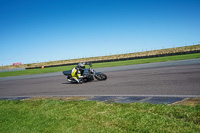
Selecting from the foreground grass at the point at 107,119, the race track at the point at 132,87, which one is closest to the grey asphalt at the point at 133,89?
the race track at the point at 132,87

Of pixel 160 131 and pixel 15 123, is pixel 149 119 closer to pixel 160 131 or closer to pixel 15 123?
pixel 160 131

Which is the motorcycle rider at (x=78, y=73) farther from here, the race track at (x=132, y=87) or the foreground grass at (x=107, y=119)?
the foreground grass at (x=107, y=119)

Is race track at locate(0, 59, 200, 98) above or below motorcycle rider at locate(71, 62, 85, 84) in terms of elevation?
below

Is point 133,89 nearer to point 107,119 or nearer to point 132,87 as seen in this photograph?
point 132,87

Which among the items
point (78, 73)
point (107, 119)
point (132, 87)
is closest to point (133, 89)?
point (132, 87)

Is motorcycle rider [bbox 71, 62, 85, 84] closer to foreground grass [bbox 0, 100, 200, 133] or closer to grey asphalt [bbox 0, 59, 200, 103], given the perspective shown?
grey asphalt [bbox 0, 59, 200, 103]

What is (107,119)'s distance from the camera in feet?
12.3

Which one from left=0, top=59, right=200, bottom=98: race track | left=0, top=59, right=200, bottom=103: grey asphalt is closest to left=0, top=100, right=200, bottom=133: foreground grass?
left=0, top=59, right=200, bottom=103: grey asphalt

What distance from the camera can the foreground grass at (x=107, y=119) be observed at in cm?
321

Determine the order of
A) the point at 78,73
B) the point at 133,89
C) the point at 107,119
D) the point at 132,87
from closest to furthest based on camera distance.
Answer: the point at 107,119 → the point at 133,89 → the point at 132,87 → the point at 78,73

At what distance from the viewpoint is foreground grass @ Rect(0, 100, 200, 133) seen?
3207 mm

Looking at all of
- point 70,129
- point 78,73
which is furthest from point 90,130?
point 78,73

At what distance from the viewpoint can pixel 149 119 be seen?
11.5ft

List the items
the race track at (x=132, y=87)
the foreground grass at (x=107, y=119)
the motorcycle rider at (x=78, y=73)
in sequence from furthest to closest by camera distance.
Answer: the motorcycle rider at (x=78, y=73), the race track at (x=132, y=87), the foreground grass at (x=107, y=119)
